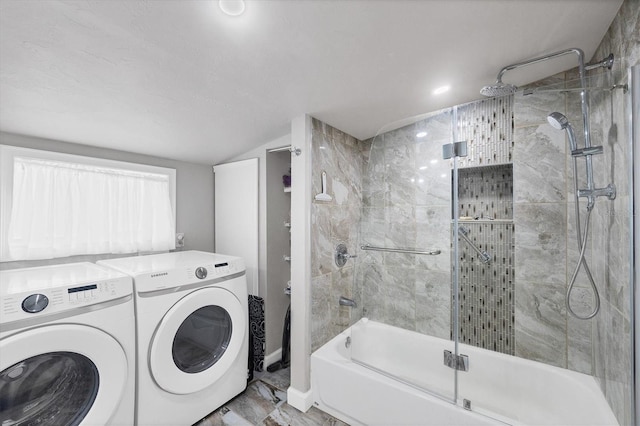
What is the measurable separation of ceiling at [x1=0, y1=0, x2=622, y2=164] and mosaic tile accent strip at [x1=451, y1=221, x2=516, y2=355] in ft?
3.15

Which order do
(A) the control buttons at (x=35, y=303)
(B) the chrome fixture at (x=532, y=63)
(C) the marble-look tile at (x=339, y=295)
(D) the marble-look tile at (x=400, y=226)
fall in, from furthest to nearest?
(C) the marble-look tile at (x=339, y=295), (D) the marble-look tile at (x=400, y=226), (B) the chrome fixture at (x=532, y=63), (A) the control buttons at (x=35, y=303)

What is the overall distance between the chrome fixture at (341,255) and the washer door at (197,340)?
814 millimetres

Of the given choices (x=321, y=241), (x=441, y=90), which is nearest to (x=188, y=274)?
(x=321, y=241)

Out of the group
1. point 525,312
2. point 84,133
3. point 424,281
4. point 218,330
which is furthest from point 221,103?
point 525,312

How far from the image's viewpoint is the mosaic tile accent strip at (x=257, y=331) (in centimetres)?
232

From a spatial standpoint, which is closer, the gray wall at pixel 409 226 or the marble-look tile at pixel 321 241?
the gray wall at pixel 409 226

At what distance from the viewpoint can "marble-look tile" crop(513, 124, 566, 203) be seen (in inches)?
60.3

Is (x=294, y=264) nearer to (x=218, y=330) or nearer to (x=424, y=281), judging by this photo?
(x=218, y=330)

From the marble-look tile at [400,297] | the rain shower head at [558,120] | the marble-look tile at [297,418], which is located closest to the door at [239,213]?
the marble-look tile at [297,418]

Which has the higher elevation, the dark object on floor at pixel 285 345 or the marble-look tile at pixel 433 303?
the marble-look tile at pixel 433 303

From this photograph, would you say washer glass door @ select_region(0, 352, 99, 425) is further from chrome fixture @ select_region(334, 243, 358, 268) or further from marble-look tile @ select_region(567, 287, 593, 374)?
marble-look tile @ select_region(567, 287, 593, 374)

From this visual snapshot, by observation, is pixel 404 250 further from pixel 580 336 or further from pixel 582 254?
pixel 580 336

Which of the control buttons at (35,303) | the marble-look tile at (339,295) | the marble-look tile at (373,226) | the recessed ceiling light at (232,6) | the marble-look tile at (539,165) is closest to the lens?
the recessed ceiling light at (232,6)

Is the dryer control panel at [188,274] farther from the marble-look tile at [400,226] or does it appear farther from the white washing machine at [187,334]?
the marble-look tile at [400,226]
